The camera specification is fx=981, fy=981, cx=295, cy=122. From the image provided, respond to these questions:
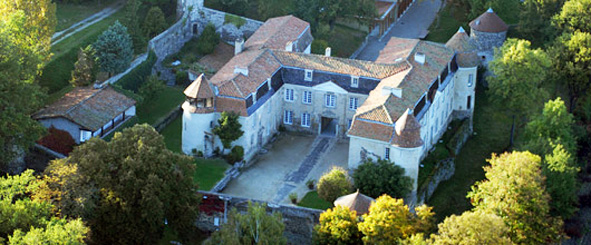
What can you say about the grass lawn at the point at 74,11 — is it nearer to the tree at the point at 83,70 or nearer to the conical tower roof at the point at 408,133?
the tree at the point at 83,70

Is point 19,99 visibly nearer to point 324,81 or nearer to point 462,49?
point 324,81

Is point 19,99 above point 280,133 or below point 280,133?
above

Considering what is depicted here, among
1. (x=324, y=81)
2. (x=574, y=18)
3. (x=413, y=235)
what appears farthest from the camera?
(x=574, y=18)

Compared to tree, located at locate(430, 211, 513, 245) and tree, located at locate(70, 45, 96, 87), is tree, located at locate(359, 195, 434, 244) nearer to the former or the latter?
tree, located at locate(430, 211, 513, 245)

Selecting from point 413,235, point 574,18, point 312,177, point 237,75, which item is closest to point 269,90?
point 237,75

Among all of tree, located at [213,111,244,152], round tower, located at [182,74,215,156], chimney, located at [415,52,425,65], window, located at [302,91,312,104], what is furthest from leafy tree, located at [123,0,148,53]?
chimney, located at [415,52,425,65]

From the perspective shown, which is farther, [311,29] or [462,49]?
[311,29]

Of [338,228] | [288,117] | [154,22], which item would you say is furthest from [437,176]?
[154,22]
